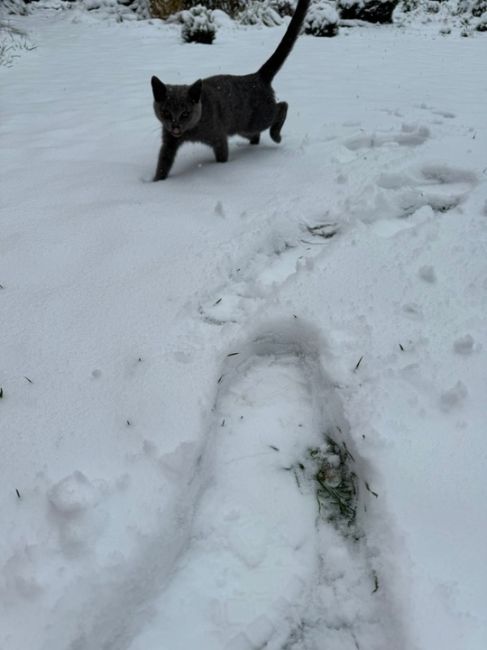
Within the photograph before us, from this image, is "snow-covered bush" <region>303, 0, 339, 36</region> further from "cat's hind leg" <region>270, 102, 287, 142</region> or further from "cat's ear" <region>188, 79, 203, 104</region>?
"cat's ear" <region>188, 79, 203, 104</region>

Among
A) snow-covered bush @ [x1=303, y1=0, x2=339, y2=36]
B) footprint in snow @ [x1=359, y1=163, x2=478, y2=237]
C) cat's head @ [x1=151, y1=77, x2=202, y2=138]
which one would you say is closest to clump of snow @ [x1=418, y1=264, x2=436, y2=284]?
footprint in snow @ [x1=359, y1=163, x2=478, y2=237]

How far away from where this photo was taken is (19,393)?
1.62 m

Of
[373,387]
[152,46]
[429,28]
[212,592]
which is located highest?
[429,28]

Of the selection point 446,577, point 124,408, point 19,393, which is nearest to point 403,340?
point 446,577

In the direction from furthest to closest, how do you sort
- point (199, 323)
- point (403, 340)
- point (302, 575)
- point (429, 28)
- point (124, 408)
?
point (429, 28) < point (199, 323) < point (403, 340) < point (124, 408) < point (302, 575)

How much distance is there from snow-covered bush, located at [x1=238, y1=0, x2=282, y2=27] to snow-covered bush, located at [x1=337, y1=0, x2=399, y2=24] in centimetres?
131

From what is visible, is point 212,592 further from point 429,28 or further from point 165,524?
point 429,28

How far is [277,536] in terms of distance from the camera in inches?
52.4

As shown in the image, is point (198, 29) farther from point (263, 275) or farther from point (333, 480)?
point (333, 480)

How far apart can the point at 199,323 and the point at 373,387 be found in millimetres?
721

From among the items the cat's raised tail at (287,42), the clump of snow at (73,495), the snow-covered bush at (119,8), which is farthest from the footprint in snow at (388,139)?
the snow-covered bush at (119,8)

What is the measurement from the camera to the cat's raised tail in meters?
3.18

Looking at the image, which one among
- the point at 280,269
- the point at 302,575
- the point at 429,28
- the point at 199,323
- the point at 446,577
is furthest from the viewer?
the point at 429,28

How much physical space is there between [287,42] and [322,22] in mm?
5899
